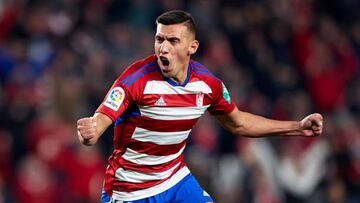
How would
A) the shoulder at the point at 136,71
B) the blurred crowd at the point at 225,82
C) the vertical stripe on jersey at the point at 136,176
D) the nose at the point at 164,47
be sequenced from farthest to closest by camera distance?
the blurred crowd at the point at 225,82 < the vertical stripe on jersey at the point at 136,176 < the nose at the point at 164,47 < the shoulder at the point at 136,71

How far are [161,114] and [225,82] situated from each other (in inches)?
266

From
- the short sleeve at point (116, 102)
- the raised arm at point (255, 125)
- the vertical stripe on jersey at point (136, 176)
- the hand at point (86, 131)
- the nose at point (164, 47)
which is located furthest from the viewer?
the raised arm at point (255, 125)

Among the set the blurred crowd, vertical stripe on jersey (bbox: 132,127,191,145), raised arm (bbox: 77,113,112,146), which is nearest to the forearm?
vertical stripe on jersey (bbox: 132,127,191,145)

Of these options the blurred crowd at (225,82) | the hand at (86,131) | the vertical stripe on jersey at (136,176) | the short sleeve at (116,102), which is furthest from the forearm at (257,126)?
the blurred crowd at (225,82)

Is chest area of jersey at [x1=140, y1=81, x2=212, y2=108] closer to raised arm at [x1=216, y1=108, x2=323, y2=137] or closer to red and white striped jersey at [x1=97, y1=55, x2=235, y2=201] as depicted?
red and white striped jersey at [x1=97, y1=55, x2=235, y2=201]

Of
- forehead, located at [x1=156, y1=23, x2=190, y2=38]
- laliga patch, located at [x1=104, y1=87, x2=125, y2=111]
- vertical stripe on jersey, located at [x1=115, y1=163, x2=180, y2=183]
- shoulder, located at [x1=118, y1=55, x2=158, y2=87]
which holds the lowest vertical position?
vertical stripe on jersey, located at [x1=115, y1=163, x2=180, y2=183]

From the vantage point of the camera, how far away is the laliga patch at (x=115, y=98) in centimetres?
588

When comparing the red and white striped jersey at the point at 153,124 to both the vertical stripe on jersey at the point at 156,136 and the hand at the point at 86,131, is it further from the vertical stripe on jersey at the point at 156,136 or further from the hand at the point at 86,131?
the hand at the point at 86,131

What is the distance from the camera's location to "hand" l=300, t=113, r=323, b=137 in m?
6.52

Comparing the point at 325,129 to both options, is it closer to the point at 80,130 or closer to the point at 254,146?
the point at 254,146

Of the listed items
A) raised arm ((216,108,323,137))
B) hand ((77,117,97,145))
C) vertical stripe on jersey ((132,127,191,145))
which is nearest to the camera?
hand ((77,117,97,145))

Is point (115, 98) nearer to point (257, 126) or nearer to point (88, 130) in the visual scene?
point (88, 130)

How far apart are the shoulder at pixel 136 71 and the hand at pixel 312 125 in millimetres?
1195

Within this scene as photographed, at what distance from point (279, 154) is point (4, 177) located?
3.52 metres
